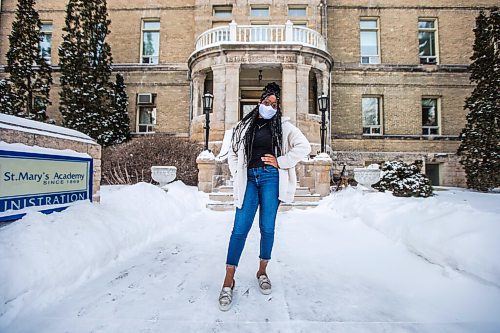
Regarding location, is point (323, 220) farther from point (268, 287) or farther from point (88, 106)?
point (88, 106)

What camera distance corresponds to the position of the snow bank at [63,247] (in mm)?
2117

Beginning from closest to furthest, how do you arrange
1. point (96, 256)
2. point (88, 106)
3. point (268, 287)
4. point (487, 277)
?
point (487, 277) → point (268, 287) → point (96, 256) → point (88, 106)

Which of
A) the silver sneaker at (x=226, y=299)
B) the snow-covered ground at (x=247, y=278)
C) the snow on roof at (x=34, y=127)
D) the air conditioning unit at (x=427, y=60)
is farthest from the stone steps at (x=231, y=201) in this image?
the air conditioning unit at (x=427, y=60)

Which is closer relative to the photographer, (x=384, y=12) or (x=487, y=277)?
(x=487, y=277)

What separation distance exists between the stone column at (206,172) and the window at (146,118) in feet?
35.0

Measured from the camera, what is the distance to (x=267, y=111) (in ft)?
8.29

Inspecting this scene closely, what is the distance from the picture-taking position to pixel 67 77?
1407 centimetres

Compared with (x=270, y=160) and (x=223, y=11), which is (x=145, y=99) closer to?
(x=223, y=11)

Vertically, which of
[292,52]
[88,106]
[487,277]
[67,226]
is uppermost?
[292,52]

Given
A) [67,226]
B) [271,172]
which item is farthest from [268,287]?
[67,226]

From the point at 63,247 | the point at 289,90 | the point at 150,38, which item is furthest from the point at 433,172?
the point at 150,38

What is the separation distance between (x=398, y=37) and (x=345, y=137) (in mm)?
7480

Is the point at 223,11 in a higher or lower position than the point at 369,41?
higher

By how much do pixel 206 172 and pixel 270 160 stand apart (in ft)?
21.1
